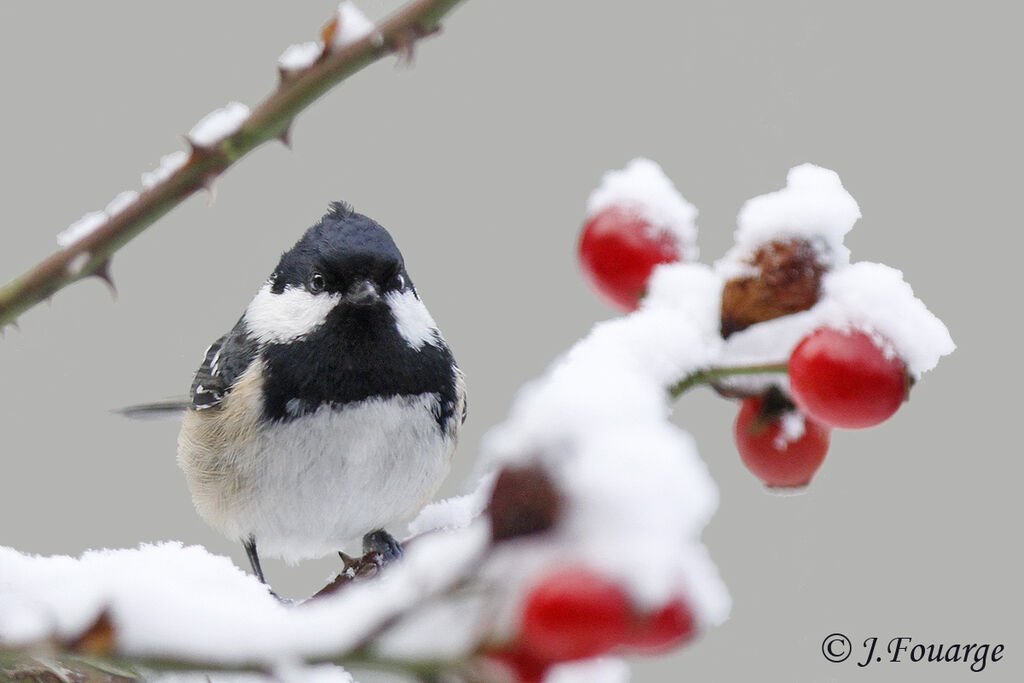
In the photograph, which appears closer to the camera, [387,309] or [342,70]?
[342,70]

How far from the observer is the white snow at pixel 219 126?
1.00 feet

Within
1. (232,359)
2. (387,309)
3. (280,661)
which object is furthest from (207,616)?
(232,359)

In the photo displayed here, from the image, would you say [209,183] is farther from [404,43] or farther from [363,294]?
[363,294]

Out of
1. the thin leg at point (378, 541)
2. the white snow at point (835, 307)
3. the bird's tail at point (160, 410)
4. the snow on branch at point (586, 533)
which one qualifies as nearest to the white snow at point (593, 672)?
the snow on branch at point (586, 533)

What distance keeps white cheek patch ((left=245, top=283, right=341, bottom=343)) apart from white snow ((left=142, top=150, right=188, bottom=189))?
92 centimetres

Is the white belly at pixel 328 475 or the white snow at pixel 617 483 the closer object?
the white snow at pixel 617 483

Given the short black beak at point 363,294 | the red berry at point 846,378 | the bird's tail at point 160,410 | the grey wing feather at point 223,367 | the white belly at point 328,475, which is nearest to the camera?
the red berry at point 846,378

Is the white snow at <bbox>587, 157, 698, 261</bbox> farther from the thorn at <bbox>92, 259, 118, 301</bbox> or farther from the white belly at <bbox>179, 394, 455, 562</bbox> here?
the white belly at <bbox>179, 394, 455, 562</bbox>

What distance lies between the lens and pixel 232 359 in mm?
1433

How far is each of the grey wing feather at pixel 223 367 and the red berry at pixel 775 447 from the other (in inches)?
40.2

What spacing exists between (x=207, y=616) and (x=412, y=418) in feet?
3.35

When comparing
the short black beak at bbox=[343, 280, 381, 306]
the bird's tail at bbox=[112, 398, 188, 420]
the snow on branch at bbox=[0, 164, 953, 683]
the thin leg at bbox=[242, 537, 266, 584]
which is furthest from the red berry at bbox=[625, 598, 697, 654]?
the bird's tail at bbox=[112, 398, 188, 420]

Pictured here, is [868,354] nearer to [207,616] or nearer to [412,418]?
[207,616]

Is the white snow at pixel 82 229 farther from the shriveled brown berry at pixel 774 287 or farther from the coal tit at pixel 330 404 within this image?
the coal tit at pixel 330 404
